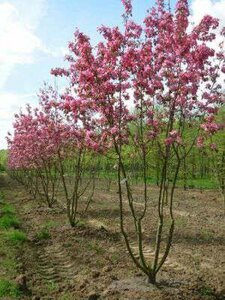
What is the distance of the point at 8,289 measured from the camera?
1030cm

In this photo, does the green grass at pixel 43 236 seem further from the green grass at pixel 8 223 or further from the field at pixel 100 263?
the green grass at pixel 8 223

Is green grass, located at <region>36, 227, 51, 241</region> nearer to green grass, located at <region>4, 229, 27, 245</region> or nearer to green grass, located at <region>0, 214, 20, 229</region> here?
green grass, located at <region>4, 229, 27, 245</region>

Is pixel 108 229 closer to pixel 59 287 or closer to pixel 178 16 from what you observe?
pixel 59 287

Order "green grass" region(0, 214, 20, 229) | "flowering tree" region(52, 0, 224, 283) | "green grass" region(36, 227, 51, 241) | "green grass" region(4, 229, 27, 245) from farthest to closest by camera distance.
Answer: "green grass" region(0, 214, 20, 229)
"green grass" region(36, 227, 51, 241)
"green grass" region(4, 229, 27, 245)
"flowering tree" region(52, 0, 224, 283)

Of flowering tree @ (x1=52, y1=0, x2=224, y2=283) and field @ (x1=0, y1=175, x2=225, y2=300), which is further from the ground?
flowering tree @ (x1=52, y1=0, x2=224, y2=283)

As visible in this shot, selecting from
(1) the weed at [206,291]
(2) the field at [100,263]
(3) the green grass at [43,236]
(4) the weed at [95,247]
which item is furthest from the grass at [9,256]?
(1) the weed at [206,291]

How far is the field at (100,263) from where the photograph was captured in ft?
32.9

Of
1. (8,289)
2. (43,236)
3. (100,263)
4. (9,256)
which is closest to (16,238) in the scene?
(43,236)

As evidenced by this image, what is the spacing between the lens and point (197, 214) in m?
23.3

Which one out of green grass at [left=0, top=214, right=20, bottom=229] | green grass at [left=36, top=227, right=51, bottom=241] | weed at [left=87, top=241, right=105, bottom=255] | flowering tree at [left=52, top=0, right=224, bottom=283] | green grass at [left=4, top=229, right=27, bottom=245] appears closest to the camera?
flowering tree at [left=52, top=0, right=224, bottom=283]

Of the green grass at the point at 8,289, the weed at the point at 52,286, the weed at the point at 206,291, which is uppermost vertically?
the weed at the point at 206,291

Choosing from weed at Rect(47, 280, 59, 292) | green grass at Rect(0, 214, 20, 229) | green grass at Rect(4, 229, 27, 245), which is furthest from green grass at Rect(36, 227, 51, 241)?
weed at Rect(47, 280, 59, 292)

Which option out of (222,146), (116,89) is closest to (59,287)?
(116,89)

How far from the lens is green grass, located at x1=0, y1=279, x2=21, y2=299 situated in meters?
10.0
